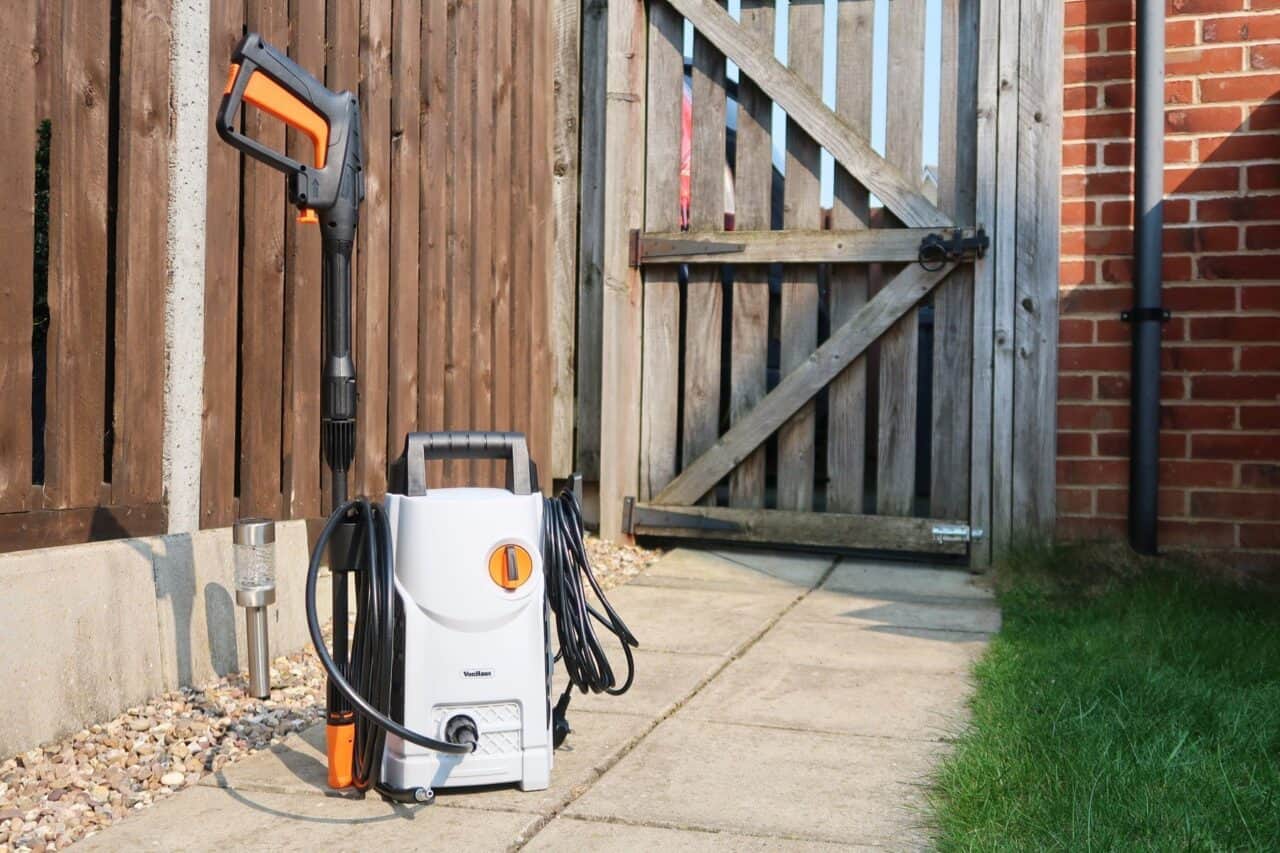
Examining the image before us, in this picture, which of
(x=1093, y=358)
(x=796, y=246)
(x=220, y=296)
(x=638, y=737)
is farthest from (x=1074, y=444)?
(x=220, y=296)

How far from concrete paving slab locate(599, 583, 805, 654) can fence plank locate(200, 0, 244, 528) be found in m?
1.23

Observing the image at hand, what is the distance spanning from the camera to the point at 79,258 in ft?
8.71

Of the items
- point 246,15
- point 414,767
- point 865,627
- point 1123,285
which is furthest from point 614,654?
point 1123,285

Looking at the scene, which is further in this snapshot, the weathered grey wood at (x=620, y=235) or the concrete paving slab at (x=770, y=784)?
the weathered grey wood at (x=620, y=235)

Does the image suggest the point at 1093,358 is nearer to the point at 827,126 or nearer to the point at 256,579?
the point at 827,126

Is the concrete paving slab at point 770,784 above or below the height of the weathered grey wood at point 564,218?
below

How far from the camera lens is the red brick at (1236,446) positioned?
467 cm

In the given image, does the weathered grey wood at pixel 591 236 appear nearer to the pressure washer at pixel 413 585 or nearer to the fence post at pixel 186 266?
the fence post at pixel 186 266

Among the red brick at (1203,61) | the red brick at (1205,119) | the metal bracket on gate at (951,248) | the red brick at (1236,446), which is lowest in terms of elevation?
the red brick at (1236,446)

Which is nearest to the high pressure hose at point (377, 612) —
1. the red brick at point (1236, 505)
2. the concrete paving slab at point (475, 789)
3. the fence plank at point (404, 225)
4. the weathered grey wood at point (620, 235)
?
the concrete paving slab at point (475, 789)

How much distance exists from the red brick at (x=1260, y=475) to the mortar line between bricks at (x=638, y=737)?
173 centimetres

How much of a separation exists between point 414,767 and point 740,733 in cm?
78

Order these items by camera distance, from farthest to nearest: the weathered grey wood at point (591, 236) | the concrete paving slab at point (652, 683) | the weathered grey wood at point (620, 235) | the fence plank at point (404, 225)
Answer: the weathered grey wood at point (591, 236), the weathered grey wood at point (620, 235), the fence plank at point (404, 225), the concrete paving slab at point (652, 683)

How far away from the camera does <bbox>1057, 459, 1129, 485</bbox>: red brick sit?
190 inches
